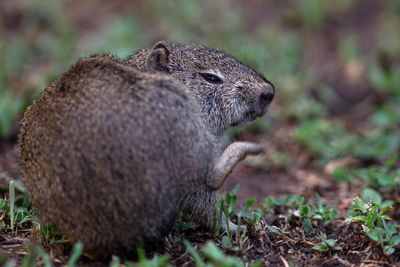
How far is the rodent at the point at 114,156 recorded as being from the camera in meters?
3.25

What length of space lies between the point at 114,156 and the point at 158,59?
4.54 feet

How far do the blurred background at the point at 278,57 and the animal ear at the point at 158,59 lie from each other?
6.32ft

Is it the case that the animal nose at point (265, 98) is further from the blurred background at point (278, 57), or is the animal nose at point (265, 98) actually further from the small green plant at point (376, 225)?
the blurred background at point (278, 57)

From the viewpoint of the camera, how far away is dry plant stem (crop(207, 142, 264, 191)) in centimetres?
372

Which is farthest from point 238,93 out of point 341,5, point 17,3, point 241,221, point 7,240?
point 17,3

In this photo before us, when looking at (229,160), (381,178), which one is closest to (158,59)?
(229,160)

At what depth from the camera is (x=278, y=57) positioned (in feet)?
29.6

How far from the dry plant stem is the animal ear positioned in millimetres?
999

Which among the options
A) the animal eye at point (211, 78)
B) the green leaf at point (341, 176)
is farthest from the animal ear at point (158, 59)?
the green leaf at point (341, 176)

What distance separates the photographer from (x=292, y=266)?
3.70 m

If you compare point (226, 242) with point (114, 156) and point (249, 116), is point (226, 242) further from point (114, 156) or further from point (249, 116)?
point (249, 116)

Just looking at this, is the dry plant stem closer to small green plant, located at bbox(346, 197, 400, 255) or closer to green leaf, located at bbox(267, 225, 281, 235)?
green leaf, located at bbox(267, 225, 281, 235)

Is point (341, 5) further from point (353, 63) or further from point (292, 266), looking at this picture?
point (292, 266)

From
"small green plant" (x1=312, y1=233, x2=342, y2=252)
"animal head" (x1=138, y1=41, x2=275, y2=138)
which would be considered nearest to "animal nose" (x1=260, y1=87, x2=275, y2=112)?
"animal head" (x1=138, y1=41, x2=275, y2=138)
